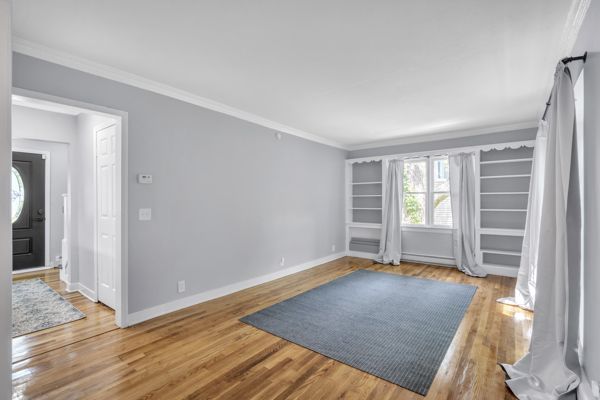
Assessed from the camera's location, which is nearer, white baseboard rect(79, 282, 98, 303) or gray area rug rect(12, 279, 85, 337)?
gray area rug rect(12, 279, 85, 337)

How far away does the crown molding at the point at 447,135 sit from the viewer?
4.93 m

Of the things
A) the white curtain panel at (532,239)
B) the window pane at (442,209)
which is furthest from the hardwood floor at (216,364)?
the window pane at (442,209)

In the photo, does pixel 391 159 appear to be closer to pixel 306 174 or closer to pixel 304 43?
pixel 306 174

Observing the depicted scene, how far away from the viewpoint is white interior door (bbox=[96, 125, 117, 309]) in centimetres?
337

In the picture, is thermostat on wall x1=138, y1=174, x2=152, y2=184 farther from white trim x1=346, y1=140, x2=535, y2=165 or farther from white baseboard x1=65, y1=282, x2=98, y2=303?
white trim x1=346, y1=140, x2=535, y2=165

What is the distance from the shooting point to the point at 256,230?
4.48 m

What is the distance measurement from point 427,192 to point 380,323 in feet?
12.0

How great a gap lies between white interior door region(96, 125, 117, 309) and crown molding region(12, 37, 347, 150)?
2.22ft

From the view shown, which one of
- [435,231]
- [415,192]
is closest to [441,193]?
[415,192]

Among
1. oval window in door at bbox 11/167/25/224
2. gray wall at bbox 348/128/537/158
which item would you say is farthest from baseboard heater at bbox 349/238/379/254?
oval window in door at bbox 11/167/25/224

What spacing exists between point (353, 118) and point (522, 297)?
3.39m

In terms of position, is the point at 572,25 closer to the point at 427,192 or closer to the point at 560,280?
the point at 560,280

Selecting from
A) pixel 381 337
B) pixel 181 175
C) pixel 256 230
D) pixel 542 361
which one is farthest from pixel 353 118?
pixel 542 361

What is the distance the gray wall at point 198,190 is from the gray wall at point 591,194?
11.9 ft
